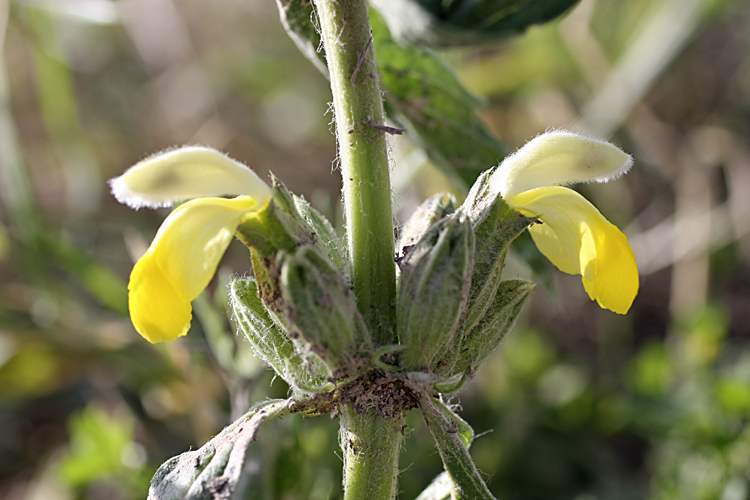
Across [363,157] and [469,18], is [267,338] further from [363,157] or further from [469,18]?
[469,18]

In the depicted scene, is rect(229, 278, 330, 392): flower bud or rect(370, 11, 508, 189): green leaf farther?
rect(370, 11, 508, 189): green leaf

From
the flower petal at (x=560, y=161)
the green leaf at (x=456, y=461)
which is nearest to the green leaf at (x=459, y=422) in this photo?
the green leaf at (x=456, y=461)

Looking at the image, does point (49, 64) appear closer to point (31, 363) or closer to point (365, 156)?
point (31, 363)

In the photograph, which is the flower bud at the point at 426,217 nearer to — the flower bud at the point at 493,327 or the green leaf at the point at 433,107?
the flower bud at the point at 493,327

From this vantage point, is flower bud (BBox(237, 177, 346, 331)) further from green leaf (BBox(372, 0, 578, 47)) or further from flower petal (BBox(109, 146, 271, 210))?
green leaf (BBox(372, 0, 578, 47))

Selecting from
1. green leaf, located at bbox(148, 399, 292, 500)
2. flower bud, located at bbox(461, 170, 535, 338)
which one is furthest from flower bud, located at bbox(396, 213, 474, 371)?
green leaf, located at bbox(148, 399, 292, 500)

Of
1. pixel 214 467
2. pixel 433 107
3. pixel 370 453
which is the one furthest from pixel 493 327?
pixel 433 107
